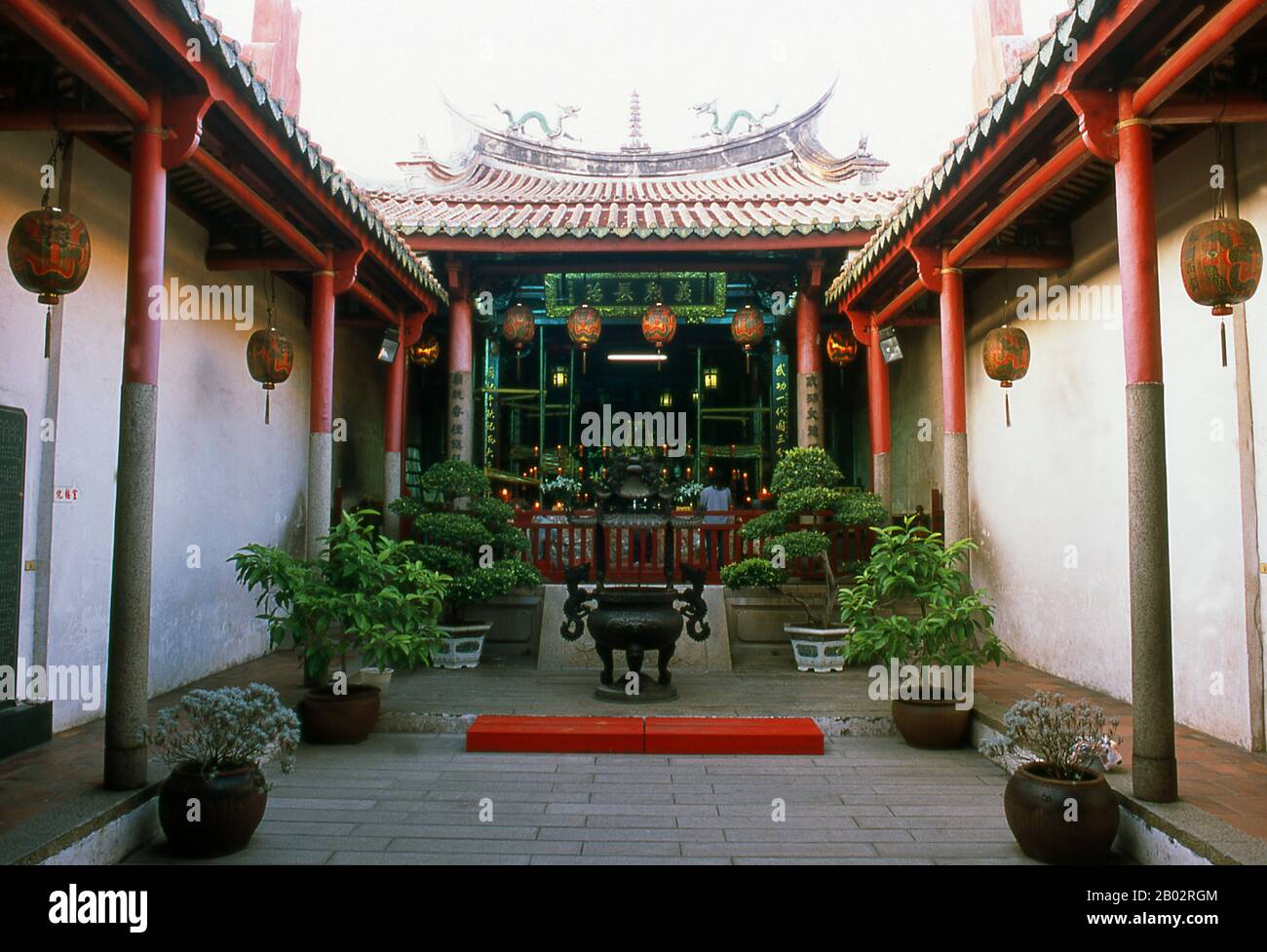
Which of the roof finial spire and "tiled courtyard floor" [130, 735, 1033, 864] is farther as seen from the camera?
the roof finial spire

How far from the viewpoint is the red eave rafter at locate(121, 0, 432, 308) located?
386 centimetres

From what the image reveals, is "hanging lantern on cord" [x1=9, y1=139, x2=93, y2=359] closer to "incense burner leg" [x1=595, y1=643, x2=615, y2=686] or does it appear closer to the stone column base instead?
the stone column base

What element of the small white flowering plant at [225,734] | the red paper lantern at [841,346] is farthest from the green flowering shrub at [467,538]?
the red paper lantern at [841,346]

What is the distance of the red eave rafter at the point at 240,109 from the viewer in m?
3.86

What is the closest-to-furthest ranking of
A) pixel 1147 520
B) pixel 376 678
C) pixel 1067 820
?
pixel 1067 820, pixel 1147 520, pixel 376 678

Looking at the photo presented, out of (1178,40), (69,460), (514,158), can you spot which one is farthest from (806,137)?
(69,460)

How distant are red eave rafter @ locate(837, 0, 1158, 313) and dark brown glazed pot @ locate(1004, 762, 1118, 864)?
313 cm

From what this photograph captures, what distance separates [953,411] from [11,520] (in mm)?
6320

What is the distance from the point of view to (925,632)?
5305 mm

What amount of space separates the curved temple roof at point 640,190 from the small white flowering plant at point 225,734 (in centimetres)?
640

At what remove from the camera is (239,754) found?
3.77 m

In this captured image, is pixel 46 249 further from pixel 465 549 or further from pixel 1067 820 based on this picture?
pixel 1067 820

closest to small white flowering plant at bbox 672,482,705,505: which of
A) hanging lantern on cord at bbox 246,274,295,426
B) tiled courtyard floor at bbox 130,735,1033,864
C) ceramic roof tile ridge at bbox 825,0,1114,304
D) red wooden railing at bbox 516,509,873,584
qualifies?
red wooden railing at bbox 516,509,873,584

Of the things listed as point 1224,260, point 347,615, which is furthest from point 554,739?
point 1224,260
